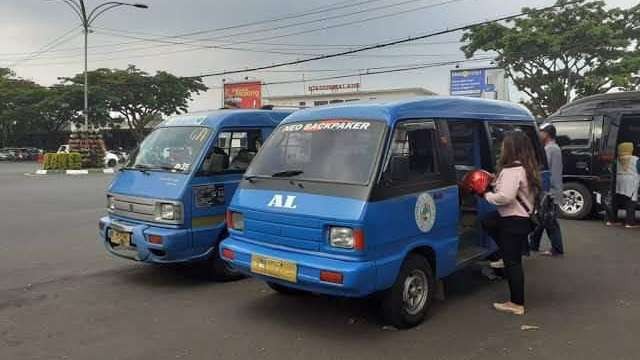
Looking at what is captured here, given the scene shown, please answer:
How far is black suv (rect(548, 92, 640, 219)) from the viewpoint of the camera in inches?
440

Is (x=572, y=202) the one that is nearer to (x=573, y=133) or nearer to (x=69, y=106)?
(x=573, y=133)

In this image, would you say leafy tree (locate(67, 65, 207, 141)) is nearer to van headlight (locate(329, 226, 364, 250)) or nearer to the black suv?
the black suv

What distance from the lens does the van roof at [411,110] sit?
5438 millimetres

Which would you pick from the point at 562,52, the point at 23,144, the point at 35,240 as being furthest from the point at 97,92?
the point at 35,240

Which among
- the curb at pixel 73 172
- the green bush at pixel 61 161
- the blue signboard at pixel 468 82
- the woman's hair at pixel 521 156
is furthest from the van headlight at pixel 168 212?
the blue signboard at pixel 468 82

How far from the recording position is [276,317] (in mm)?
5613

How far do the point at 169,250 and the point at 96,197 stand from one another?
451 inches

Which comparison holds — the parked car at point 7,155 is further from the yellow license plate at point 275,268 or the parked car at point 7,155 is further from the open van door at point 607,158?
the yellow license plate at point 275,268

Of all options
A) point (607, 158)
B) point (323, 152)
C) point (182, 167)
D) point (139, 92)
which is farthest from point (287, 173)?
point (139, 92)

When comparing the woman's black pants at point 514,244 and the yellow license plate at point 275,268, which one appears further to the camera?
the woman's black pants at point 514,244

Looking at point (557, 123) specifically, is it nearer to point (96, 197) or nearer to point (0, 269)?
point (0, 269)

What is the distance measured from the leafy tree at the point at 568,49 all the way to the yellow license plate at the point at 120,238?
3010cm

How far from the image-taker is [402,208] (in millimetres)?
5148

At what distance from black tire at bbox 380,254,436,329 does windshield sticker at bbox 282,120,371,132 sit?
1.24 metres
